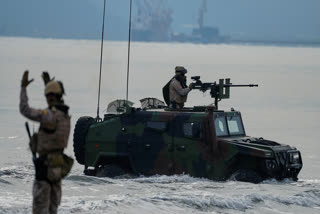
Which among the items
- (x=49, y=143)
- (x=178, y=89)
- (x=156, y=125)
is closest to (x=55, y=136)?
(x=49, y=143)

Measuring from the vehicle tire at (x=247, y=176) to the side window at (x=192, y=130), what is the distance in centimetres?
99

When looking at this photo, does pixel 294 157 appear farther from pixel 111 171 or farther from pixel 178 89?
pixel 111 171

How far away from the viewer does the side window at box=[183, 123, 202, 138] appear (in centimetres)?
1928

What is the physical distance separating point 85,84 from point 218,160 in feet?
178

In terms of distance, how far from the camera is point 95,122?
20.7 metres

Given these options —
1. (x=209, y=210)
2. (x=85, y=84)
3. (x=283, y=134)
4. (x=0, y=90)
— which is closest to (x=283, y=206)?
(x=209, y=210)

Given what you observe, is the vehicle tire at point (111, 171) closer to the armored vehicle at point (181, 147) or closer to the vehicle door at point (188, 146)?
the armored vehicle at point (181, 147)

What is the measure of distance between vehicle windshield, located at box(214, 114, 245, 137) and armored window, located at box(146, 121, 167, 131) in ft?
3.22

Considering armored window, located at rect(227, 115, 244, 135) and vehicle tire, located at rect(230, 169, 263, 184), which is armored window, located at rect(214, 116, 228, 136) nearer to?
armored window, located at rect(227, 115, 244, 135)

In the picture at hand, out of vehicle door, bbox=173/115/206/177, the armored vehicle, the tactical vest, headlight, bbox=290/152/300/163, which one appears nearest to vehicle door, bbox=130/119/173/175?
the armored vehicle

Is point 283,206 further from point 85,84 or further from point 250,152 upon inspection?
point 85,84

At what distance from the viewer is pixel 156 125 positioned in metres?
19.8

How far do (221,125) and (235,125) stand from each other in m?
0.57

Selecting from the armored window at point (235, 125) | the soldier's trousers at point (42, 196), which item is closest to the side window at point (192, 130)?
the armored window at point (235, 125)
